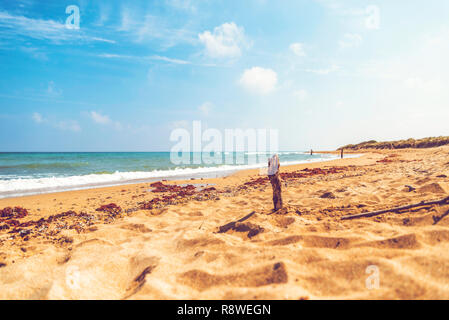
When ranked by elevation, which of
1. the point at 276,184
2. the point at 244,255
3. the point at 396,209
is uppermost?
the point at 276,184

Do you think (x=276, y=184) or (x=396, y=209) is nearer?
(x=396, y=209)

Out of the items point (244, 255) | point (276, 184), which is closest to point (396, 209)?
point (276, 184)

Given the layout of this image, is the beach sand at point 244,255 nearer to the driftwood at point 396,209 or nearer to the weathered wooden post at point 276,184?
the driftwood at point 396,209

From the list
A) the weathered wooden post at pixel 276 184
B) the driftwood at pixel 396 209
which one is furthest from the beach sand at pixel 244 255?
the weathered wooden post at pixel 276 184

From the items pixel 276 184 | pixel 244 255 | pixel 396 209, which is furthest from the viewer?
pixel 276 184

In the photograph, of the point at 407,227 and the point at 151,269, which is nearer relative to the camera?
the point at 151,269

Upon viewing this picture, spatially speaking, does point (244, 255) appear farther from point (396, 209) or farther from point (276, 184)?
point (396, 209)

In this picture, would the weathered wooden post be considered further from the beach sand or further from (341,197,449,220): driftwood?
(341,197,449,220): driftwood
